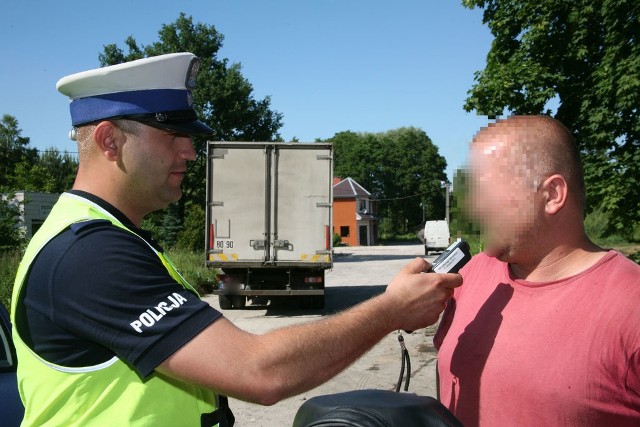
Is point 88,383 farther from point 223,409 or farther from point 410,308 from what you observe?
point 410,308

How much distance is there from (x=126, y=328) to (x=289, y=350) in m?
0.43

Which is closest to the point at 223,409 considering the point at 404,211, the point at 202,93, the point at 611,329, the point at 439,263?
the point at 439,263

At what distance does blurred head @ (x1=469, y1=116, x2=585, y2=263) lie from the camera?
6.19 ft

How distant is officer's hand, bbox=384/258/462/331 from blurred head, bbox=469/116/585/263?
255 mm

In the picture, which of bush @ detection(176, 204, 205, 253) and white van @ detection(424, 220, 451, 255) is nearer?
bush @ detection(176, 204, 205, 253)

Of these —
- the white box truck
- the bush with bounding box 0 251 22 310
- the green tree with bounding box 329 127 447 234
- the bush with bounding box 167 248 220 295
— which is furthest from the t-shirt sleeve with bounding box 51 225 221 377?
the green tree with bounding box 329 127 447 234

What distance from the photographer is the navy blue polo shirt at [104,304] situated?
1479 millimetres

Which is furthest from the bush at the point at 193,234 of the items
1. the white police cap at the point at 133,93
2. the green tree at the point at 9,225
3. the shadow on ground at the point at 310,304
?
the white police cap at the point at 133,93

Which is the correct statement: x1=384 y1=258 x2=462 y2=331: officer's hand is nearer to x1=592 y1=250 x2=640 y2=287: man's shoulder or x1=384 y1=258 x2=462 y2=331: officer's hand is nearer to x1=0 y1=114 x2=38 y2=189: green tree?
x1=592 y1=250 x2=640 y2=287: man's shoulder

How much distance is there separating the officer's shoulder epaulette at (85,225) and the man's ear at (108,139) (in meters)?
0.29

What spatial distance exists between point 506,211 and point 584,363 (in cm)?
53

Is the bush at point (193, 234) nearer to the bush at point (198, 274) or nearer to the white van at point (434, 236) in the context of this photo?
the bush at point (198, 274)

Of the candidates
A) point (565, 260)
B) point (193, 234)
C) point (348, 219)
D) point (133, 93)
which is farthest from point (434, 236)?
point (133, 93)

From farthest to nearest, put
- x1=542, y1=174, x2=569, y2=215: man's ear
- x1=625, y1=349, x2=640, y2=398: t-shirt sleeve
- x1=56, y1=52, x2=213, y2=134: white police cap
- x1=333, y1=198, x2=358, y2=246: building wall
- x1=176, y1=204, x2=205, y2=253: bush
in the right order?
x1=333, y1=198, x2=358, y2=246: building wall, x1=176, y1=204, x2=205, y2=253: bush, x1=542, y1=174, x2=569, y2=215: man's ear, x1=56, y1=52, x2=213, y2=134: white police cap, x1=625, y1=349, x2=640, y2=398: t-shirt sleeve
